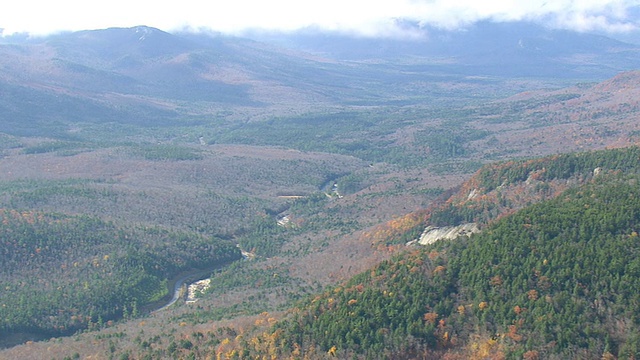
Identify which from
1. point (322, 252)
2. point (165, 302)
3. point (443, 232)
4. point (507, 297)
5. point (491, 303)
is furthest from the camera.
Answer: point (322, 252)

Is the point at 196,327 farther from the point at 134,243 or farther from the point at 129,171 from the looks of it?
the point at 129,171

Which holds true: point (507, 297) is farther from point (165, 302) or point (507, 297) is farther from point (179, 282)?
point (179, 282)

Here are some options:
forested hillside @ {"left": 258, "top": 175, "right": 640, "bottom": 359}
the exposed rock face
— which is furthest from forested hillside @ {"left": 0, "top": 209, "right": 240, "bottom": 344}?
forested hillside @ {"left": 258, "top": 175, "right": 640, "bottom": 359}

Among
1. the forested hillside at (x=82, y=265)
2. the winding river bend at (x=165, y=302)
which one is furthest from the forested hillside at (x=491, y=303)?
the forested hillside at (x=82, y=265)

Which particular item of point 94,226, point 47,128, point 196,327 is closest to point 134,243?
point 94,226

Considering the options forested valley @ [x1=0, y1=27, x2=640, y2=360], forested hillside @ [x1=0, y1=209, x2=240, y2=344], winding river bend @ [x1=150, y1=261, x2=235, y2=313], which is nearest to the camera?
forested valley @ [x1=0, y1=27, x2=640, y2=360]

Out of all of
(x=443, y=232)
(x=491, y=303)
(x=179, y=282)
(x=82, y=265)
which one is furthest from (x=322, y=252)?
(x=491, y=303)

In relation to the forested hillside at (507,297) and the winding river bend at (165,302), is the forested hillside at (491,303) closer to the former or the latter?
the forested hillside at (507,297)

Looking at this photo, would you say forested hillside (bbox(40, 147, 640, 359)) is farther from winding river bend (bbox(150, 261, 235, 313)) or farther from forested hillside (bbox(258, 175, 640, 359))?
winding river bend (bbox(150, 261, 235, 313))
